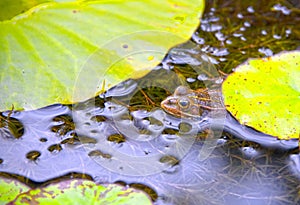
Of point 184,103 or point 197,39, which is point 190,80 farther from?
point 197,39

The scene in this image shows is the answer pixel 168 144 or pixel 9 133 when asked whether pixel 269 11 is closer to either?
pixel 168 144

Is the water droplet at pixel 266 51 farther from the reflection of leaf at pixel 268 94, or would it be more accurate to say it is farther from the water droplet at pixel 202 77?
the water droplet at pixel 202 77

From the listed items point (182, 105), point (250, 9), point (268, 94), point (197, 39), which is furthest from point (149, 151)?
point (250, 9)

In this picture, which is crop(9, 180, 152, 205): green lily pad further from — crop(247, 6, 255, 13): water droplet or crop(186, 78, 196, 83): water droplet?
crop(247, 6, 255, 13): water droplet

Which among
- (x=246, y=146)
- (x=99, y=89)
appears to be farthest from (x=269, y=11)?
(x=99, y=89)

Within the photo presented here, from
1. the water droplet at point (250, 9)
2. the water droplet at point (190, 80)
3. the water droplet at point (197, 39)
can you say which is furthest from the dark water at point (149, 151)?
the water droplet at point (250, 9)

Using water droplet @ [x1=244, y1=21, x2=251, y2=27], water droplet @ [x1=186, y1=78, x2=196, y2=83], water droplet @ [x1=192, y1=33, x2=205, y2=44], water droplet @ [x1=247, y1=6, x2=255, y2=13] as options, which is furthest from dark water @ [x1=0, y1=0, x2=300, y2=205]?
water droplet @ [x1=247, y1=6, x2=255, y2=13]
